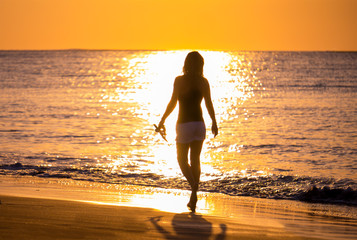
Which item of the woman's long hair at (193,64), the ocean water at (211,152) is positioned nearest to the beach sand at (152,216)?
the ocean water at (211,152)

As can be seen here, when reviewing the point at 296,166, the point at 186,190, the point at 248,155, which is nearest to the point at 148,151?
the point at 248,155

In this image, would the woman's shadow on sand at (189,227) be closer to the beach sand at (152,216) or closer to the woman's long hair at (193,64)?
the beach sand at (152,216)

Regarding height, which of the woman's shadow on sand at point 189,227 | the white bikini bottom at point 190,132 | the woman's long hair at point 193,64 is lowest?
the woman's shadow on sand at point 189,227

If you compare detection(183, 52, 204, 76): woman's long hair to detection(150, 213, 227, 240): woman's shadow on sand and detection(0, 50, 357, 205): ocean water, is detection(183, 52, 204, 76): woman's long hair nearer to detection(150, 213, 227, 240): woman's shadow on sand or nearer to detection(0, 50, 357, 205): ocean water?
detection(150, 213, 227, 240): woman's shadow on sand

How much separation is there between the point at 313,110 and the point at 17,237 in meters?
23.7

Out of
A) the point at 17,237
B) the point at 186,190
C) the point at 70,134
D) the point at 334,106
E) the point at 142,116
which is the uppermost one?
the point at 334,106

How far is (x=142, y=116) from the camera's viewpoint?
2420 cm

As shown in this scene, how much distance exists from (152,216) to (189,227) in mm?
679

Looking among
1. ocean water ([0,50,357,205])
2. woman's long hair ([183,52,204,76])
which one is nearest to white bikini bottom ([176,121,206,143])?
woman's long hair ([183,52,204,76])

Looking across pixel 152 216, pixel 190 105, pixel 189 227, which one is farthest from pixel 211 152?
pixel 189 227

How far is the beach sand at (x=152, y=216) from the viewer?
4844 mm

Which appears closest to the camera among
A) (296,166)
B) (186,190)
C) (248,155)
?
(186,190)

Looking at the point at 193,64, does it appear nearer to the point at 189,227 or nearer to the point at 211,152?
the point at 189,227

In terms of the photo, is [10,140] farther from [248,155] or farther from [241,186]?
[241,186]
